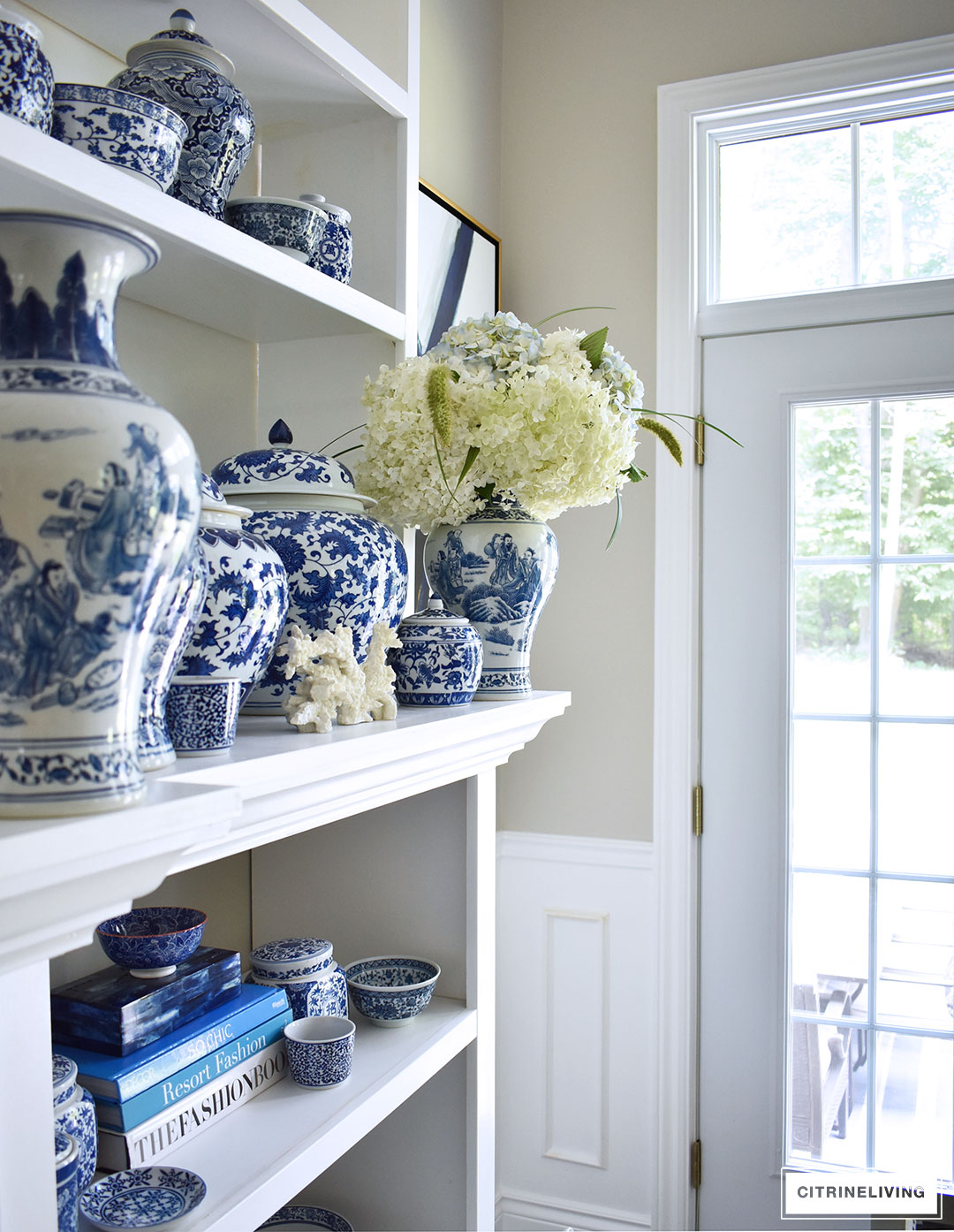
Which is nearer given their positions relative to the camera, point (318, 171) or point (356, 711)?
point (356, 711)

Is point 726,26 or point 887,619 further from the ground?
point 726,26

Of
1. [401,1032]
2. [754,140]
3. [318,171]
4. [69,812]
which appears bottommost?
[401,1032]

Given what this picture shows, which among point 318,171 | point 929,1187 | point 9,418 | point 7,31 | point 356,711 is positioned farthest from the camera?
point 929,1187

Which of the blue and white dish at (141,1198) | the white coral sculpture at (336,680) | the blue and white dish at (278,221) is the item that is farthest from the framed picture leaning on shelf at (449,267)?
the blue and white dish at (141,1198)

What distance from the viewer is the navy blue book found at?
0.83 metres

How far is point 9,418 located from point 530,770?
182cm

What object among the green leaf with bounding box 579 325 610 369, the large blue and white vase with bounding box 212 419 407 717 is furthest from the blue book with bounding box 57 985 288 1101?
the green leaf with bounding box 579 325 610 369

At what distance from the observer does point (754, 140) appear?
211 centimetres

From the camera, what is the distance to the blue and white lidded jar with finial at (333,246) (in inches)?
40.7

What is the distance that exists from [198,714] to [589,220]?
71.3 inches

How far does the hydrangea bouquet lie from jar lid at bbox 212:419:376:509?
0.45ft

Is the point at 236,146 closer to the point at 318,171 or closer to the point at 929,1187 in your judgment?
the point at 318,171

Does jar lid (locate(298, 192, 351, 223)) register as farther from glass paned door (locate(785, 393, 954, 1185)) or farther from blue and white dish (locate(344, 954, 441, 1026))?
glass paned door (locate(785, 393, 954, 1185))

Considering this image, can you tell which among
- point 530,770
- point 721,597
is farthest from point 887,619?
point 530,770
